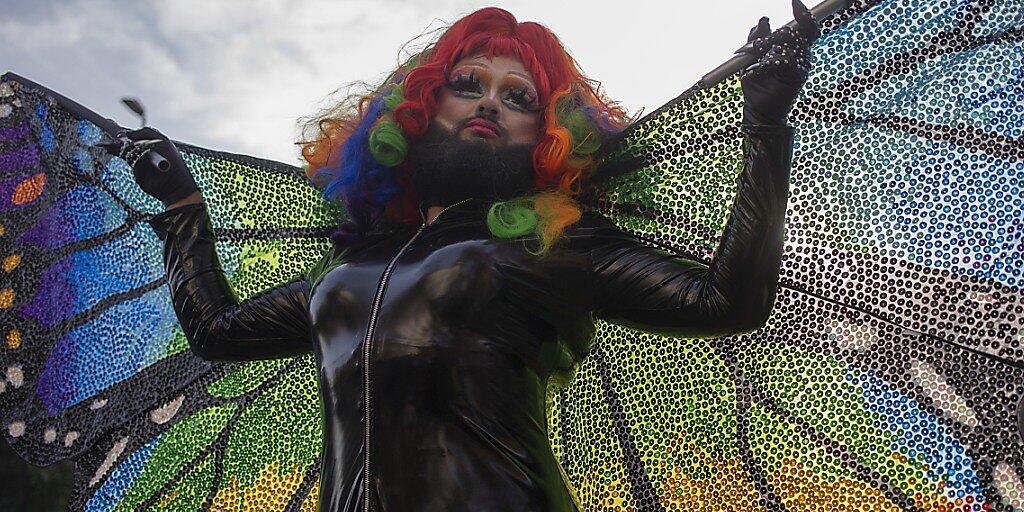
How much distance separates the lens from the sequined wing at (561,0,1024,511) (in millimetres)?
1866

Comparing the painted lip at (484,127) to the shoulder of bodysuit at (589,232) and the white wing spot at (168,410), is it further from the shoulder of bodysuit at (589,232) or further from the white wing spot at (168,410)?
the white wing spot at (168,410)

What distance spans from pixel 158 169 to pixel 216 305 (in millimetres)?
357

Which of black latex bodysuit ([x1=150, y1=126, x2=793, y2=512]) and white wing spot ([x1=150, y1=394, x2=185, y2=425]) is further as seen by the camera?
white wing spot ([x1=150, y1=394, x2=185, y2=425])

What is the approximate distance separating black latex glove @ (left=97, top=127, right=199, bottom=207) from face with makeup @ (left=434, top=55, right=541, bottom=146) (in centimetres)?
64

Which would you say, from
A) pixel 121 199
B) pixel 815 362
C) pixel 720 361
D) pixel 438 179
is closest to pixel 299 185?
pixel 121 199

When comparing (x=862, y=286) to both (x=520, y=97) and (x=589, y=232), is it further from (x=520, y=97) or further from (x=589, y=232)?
(x=520, y=97)

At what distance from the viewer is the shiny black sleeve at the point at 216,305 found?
6.84ft

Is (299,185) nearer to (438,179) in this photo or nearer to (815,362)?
(438,179)

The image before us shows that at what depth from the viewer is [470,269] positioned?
1771 mm

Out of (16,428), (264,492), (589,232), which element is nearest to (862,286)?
(589,232)

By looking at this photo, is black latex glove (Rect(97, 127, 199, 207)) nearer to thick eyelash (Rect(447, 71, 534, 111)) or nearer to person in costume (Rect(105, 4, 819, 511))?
person in costume (Rect(105, 4, 819, 511))

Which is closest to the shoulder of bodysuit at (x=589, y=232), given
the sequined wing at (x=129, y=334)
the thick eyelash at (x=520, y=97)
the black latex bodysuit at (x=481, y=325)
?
A: the black latex bodysuit at (x=481, y=325)

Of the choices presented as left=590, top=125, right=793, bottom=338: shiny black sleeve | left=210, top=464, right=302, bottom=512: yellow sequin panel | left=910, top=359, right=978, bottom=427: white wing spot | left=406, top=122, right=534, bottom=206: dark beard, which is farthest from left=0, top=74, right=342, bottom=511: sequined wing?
left=910, top=359, right=978, bottom=427: white wing spot

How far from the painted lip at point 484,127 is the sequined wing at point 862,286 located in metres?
0.31
